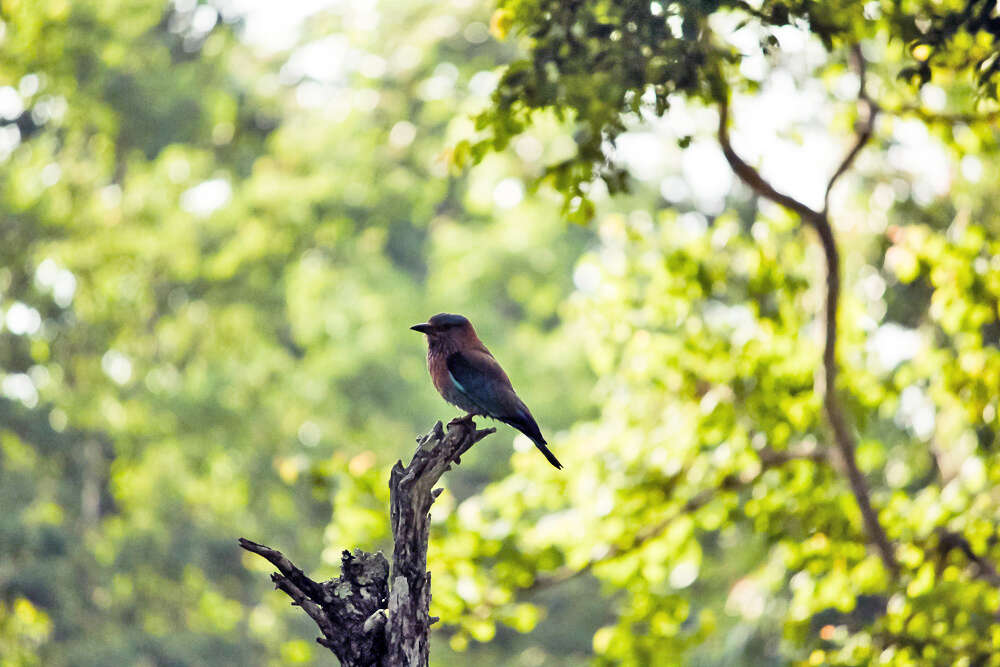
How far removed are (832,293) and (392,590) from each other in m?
3.52

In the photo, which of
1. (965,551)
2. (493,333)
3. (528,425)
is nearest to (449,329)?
(528,425)

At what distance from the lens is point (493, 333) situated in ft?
68.0

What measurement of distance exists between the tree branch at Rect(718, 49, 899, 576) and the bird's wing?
5.60ft

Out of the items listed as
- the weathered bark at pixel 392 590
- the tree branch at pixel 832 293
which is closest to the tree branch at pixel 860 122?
the tree branch at pixel 832 293

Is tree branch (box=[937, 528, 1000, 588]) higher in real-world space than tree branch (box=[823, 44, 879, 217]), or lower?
lower

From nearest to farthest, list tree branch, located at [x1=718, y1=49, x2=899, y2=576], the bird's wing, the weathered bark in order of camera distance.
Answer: the weathered bark → the bird's wing → tree branch, located at [x1=718, y1=49, x2=899, y2=576]

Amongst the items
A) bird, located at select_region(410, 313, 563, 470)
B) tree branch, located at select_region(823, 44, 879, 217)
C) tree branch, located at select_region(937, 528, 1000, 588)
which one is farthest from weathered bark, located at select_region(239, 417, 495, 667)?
tree branch, located at select_region(937, 528, 1000, 588)

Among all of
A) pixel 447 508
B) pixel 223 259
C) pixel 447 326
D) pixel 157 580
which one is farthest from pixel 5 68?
pixel 447 326

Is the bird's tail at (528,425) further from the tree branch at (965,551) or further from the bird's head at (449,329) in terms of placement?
the tree branch at (965,551)

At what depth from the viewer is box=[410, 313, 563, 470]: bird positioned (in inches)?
209

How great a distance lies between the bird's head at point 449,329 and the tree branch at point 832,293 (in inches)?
64.0

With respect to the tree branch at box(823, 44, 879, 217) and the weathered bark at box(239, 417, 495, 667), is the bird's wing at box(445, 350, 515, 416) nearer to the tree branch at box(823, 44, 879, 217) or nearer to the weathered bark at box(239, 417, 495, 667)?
the weathered bark at box(239, 417, 495, 667)

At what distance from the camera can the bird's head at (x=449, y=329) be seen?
560 cm

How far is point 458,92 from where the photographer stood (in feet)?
58.2
